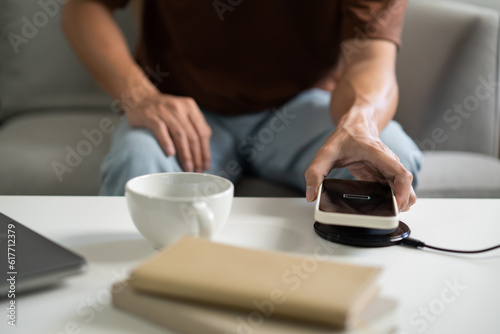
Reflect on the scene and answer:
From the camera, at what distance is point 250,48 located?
1196mm

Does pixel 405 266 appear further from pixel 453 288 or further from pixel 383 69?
pixel 383 69

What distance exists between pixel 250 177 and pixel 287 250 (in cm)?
59

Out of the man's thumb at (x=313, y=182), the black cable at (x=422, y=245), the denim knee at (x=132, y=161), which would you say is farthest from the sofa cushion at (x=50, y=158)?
the black cable at (x=422, y=245)

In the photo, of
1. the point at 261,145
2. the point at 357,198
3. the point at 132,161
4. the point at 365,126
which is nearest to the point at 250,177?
the point at 261,145

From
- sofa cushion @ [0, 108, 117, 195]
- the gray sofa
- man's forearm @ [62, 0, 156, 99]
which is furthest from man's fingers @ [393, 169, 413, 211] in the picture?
sofa cushion @ [0, 108, 117, 195]

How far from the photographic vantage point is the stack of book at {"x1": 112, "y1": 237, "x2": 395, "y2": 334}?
373mm

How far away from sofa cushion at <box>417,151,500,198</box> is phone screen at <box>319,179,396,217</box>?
0.56 m

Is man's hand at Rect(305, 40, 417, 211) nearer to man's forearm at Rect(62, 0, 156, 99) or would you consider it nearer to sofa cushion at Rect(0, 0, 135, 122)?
man's forearm at Rect(62, 0, 156, 99)

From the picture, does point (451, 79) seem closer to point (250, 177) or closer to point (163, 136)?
point (250, 177)

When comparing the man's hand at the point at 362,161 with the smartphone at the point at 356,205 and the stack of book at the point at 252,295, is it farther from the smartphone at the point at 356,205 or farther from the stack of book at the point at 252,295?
→ the stack of book at the point at 252,295

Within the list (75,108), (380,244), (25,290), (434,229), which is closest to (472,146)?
(434,229)

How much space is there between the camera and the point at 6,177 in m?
1.26

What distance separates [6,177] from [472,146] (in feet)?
3.96

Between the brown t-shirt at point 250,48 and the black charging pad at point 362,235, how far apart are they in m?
0.60
